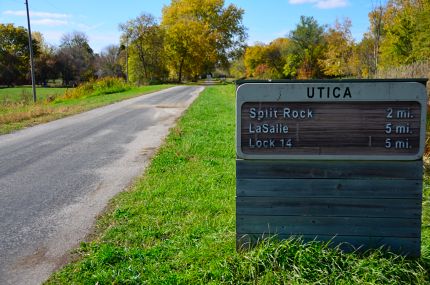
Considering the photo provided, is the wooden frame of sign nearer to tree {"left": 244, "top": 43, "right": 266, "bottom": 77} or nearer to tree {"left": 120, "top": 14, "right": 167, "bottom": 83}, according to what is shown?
tree {"left": 120, "top": 14, "right": 167, "bottom": 83}

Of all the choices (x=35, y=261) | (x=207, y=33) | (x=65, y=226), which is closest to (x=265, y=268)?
(x=35, y=261)

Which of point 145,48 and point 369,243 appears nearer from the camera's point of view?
point 369,243

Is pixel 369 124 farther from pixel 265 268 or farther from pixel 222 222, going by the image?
pixel 222 222

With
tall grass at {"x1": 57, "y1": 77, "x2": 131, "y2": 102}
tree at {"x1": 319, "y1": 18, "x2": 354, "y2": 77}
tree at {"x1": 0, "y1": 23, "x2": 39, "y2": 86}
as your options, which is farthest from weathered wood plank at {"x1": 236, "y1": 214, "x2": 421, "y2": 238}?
tree at {"x1": 0, "y1": 23, "x2": 39, "y2": 86}

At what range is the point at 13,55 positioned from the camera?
71.4 metres

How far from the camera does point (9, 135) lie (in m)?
12.2

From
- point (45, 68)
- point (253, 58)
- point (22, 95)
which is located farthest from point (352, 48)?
point (45, 68)

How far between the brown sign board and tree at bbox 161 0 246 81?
65970mm

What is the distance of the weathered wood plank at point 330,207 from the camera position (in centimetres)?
353

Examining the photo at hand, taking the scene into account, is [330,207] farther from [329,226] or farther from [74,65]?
[74,65]

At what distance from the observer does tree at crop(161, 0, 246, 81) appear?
67.9 m

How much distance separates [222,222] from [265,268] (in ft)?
4.30

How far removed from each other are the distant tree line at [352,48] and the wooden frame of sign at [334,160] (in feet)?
46.6

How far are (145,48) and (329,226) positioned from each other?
221 ft
